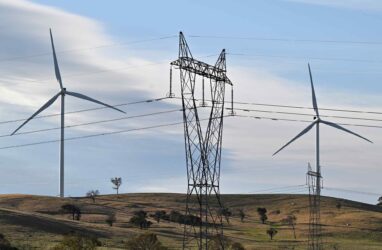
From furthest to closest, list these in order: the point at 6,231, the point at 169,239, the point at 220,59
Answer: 1. the point at 169,239
2. the point at 6,231
3. the point at 220,59

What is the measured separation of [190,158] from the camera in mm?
81250

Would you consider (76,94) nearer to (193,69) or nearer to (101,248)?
(101,248)

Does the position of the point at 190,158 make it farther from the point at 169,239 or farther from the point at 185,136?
the point at 169,239

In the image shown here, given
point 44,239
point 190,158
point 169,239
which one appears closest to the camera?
point 190,158

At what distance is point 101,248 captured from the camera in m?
124

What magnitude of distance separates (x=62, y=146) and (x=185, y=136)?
69606 millimetres

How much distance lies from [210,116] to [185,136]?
341cm

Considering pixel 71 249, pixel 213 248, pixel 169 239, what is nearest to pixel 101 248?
pixel 213 248

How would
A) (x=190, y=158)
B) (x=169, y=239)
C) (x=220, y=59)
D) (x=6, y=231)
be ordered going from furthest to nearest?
(x=169, y=239) → (x=6, y=231) → (x=220, y=59) → (x=190, y=158)

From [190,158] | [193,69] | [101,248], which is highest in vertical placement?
[193,69]

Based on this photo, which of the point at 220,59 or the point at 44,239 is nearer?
the point at 220,59

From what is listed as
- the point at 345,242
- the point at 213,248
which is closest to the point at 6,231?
the point at 213,248

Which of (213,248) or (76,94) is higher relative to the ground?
(76,94)

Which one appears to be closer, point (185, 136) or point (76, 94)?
point (185, 136)
